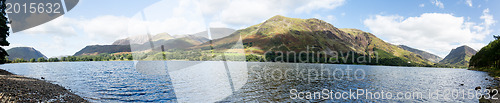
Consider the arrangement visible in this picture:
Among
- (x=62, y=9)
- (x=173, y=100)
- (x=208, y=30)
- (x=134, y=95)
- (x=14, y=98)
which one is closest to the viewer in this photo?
(x=62, y=9)

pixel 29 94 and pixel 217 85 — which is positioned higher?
pixel 29 94

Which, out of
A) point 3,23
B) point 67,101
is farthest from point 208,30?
point 3,23

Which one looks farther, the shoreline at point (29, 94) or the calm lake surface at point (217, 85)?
the calm lake surface at point (217, 85)

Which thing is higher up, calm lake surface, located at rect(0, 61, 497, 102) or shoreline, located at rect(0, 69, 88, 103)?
shoreline, located at rect(0, 69, 88, 103)

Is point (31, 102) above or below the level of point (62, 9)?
below

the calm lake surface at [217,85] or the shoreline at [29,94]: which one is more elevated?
the shoreline at [29,94]

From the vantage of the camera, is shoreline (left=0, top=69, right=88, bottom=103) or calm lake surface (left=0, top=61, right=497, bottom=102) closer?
shoreline (left=0, top=69, right=88, bottom=103)

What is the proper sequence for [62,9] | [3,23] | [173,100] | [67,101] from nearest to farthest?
[62,9] → [67,101] → [173,100] → [3,23]

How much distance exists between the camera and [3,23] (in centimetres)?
3462

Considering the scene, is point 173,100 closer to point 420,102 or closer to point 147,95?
point 147,95

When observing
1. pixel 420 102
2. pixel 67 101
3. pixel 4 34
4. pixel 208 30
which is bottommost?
pixel 420 102

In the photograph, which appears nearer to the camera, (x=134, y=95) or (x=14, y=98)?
(x=14, y=98)

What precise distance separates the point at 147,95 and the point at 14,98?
11.8m

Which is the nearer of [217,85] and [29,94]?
[29,94]
